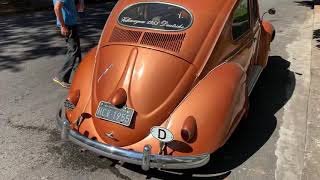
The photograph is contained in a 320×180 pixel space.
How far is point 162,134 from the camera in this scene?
12.2 feet

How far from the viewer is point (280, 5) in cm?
1507

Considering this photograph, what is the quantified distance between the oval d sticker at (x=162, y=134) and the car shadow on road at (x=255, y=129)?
0.60 meters

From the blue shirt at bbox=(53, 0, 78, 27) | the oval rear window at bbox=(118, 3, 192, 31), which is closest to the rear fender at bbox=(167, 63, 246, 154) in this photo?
the oval rear window at bbox=(118, 3, 192, 31)

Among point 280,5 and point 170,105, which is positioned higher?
point 170,105

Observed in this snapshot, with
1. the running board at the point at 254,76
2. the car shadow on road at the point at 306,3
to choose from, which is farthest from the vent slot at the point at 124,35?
the car shadow on road at the point at 306,3

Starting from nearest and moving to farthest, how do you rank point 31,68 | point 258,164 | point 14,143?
point 258,164 < point 14,143 < point 31,68

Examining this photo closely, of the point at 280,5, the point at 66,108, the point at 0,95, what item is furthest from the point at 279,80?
the point at 280,5

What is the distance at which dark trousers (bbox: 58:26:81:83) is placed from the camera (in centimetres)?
635

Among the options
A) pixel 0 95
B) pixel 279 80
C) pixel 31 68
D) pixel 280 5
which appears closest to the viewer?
pixel 0 95

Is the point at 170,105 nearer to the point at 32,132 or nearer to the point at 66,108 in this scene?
the point at 66,108

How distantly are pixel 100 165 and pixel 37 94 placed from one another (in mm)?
2389

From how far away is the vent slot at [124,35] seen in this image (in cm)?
452

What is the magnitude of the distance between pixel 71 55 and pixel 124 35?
6.77 feet

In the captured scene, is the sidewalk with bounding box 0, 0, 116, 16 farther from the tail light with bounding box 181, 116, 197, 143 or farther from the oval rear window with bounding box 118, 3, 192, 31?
the tail light with bounding box 181, 116, 197, 143
